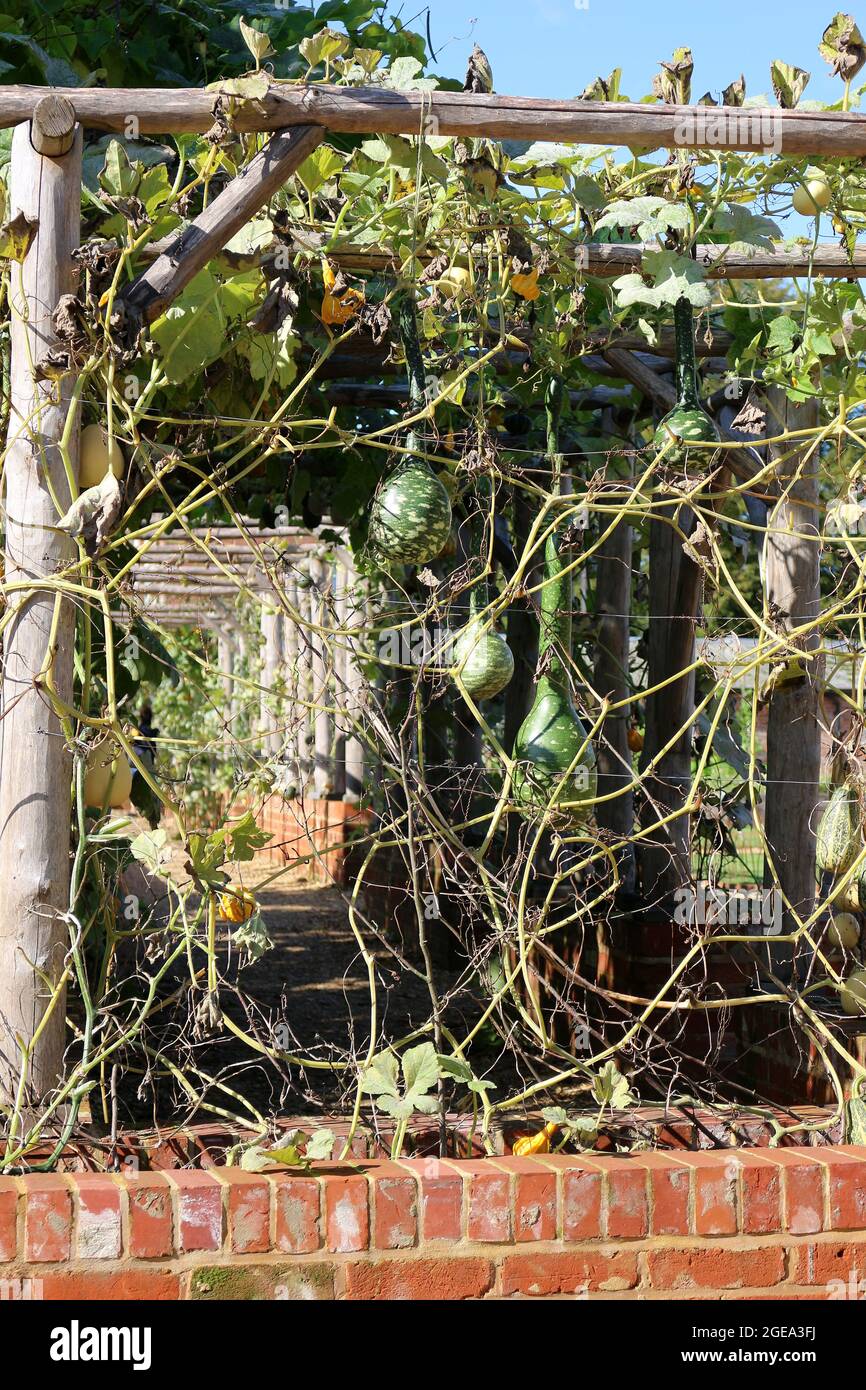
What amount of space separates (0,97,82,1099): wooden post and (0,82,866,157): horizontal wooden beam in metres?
0.09

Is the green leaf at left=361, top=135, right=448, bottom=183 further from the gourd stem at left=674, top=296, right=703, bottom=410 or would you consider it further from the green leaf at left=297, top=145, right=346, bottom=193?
the gourd stem at left=674, top=296, right=703, bottom=410

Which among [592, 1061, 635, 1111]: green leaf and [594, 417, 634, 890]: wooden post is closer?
[592, 1061, 635, 1111]: green leaf

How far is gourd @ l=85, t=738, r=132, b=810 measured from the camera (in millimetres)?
2699

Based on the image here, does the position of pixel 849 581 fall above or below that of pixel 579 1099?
above

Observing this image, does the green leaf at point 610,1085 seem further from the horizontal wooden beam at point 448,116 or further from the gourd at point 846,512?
the horizontal wooden beam at point 448,116

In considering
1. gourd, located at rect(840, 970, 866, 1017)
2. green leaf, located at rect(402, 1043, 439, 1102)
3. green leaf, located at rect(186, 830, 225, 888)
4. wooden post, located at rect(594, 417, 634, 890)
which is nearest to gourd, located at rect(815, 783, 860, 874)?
gourd, located at rect(840, 970, 866, 1017)

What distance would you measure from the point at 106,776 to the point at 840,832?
1592mm

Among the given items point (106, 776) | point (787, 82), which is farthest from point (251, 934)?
point (787, 82)

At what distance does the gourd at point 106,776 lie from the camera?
2.70 m

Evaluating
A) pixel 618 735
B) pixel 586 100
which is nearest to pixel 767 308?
pixel 586 100

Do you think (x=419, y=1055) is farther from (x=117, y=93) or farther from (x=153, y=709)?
(x=153, y=709)

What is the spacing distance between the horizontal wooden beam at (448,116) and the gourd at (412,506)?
408 millimetres

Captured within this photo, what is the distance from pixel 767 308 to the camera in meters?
3.86
